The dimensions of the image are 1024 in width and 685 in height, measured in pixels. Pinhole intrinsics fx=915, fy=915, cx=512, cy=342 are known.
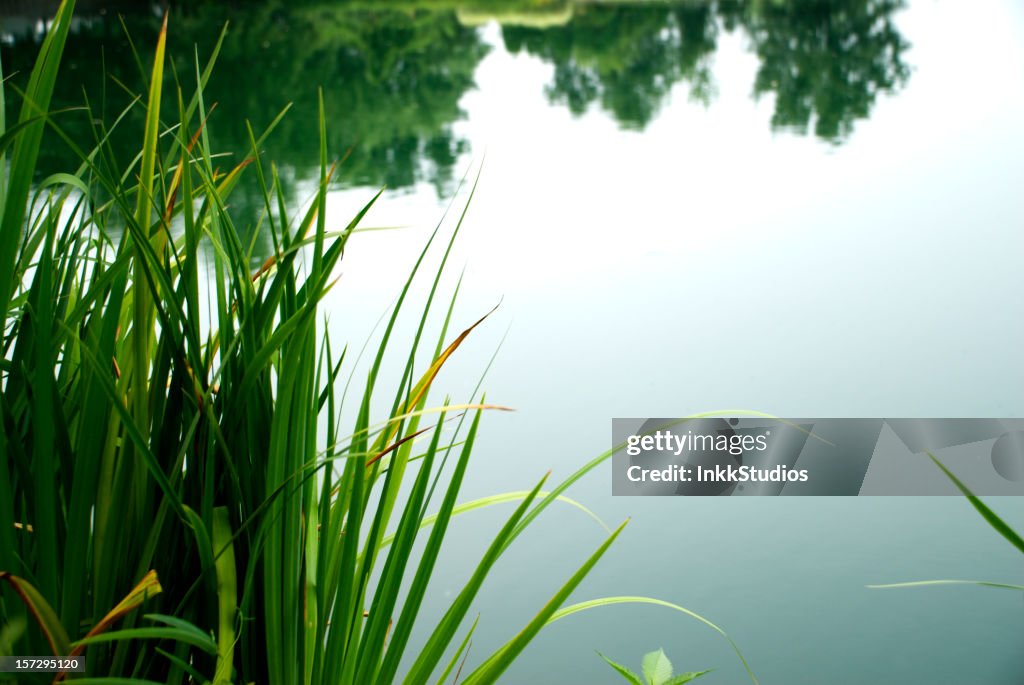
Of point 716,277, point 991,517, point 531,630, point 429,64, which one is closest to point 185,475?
point 531,630

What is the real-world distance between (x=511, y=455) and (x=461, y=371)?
0.35 meters

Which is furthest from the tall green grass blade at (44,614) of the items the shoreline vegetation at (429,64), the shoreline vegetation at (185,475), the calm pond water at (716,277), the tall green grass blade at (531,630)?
the shoreline vegetation at (429,64)

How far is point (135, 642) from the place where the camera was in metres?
0.55

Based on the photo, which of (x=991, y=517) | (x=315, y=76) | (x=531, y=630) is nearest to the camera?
(x=991, y=517)

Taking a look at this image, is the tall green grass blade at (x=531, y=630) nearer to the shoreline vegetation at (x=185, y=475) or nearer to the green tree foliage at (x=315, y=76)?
the shoreline vegetation at (x=185, y=475)

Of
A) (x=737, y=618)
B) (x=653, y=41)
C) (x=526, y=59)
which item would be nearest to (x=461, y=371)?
(x=737, y=618)

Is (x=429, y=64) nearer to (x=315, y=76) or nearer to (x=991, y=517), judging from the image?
(x=315, y=76)

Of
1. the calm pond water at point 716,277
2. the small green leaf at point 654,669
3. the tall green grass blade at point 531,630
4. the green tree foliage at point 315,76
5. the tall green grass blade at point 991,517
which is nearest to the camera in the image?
the tall green grass blade at point 991,517

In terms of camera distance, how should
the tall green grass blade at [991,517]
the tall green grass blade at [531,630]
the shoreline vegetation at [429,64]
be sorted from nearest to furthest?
the tall green grass blade at [991,517] < the tall green grass blade at [531,630] < the shoreline vegetation at [429,64]

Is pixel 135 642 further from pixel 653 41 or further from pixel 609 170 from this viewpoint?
pixel 653 41

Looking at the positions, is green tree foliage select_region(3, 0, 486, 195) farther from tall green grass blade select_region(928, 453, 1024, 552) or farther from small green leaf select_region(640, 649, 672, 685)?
tall green grass blade select_region(928, 453, 1024, 552)

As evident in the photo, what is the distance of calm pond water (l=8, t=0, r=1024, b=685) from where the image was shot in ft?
5.10

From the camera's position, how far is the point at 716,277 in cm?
287

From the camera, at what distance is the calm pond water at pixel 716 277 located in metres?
1.56
